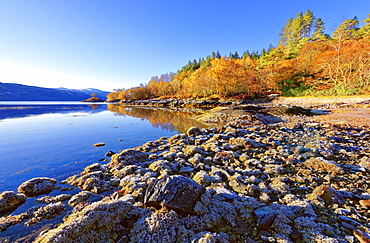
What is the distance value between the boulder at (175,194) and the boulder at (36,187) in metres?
3.32

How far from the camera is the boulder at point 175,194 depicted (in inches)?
110

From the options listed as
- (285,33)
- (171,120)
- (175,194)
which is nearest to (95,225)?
(175,194)

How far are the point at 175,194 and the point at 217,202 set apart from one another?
3.13 feet

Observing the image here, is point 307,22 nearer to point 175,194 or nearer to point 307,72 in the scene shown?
point 307,72

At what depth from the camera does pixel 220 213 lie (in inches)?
112

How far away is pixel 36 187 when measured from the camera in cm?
403

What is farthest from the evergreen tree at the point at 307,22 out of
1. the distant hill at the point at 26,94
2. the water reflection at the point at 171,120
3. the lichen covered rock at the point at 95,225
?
the distant hill at the point at 26,94

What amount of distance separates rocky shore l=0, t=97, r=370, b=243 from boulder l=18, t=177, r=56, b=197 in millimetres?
21

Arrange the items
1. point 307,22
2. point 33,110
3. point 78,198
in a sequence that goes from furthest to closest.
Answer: point 307,22 → point 33,110 → point 78,198

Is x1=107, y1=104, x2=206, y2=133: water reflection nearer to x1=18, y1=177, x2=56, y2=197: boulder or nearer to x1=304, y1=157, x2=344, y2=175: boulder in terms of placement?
x1=304, y1=157, x2=344, y2=175: boulder

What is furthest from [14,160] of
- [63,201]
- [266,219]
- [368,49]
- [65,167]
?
[368,49]

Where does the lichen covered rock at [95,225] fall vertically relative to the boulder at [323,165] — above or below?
above

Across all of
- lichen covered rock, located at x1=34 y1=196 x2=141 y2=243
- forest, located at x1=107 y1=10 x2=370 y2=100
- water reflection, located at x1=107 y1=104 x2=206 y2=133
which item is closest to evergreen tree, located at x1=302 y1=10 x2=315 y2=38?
forest, located at x1=107 y1=10 x2=370 y2=100

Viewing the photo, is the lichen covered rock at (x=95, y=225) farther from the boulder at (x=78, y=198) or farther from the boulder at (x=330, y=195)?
the boulder at (x=330, y=195)
